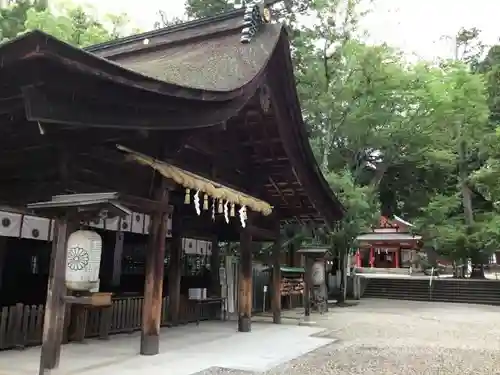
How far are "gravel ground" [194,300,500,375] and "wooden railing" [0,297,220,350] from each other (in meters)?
2.91

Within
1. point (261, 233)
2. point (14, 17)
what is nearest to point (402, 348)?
point (261, 233)

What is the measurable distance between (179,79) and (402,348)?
636 cm

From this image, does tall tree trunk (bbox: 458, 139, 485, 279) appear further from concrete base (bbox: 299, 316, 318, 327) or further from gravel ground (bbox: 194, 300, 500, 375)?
concrete base (bbox: 299, 316, 318, 327)

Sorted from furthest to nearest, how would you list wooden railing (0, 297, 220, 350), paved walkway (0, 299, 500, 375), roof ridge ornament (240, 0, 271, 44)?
roof ridge ornament (240, 0, 271, 44), wooden railing (0, 297, 220, 350), paved walkway (0, 299, 500, 375)

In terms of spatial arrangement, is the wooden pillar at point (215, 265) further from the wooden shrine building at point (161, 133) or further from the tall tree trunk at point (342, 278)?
the tall tree trunk at point (342, 278)

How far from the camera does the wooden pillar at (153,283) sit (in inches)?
267

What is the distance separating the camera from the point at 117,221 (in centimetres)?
948

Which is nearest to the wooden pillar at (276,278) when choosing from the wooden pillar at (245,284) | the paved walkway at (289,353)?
the paved walkway at (289,353)

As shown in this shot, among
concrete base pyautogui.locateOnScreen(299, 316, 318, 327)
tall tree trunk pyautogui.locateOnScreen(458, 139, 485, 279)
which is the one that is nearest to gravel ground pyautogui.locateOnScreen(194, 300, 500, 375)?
concrete base pyautogui.locateOnScreen(299, 316, 318, 327)

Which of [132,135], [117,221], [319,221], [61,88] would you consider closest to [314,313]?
[319,221]

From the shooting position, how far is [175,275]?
11000 millimetres

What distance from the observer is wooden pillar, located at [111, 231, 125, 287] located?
10.9 metres

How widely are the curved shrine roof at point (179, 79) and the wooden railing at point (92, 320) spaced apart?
365cm

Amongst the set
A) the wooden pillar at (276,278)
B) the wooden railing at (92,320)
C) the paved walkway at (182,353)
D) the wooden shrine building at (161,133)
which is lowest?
the paved walkway at (182,353)
